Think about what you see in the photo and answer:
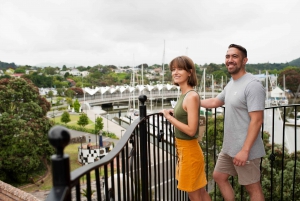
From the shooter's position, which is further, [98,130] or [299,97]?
[299,97]

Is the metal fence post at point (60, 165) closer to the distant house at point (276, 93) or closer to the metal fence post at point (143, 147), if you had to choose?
the metal fence post at point (143, 147)

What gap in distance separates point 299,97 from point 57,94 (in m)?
42.3

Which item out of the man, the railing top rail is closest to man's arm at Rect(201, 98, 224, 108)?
the man

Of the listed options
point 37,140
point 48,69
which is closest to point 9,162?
point 37,140

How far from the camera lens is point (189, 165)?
7.04 ft

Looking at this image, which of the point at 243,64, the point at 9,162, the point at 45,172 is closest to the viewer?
the point at 243,64

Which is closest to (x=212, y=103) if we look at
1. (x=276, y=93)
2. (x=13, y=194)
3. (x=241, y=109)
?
(x=241, y=109)

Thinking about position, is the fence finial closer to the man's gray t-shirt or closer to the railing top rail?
the railing top rail

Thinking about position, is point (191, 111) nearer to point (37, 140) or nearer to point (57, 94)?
point (37, 140)

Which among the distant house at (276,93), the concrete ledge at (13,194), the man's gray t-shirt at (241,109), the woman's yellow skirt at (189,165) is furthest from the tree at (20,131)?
the distant house at (276,93)

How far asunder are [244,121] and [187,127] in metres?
0.48

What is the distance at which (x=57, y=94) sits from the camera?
4778cm

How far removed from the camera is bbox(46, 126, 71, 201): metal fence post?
76 centimetres

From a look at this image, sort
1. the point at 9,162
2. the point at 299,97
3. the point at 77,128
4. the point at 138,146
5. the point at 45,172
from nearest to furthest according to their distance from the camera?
the point at 138,146
the point at 9,162
the point at 45,172
the point at 77,128
the point at 299,97
